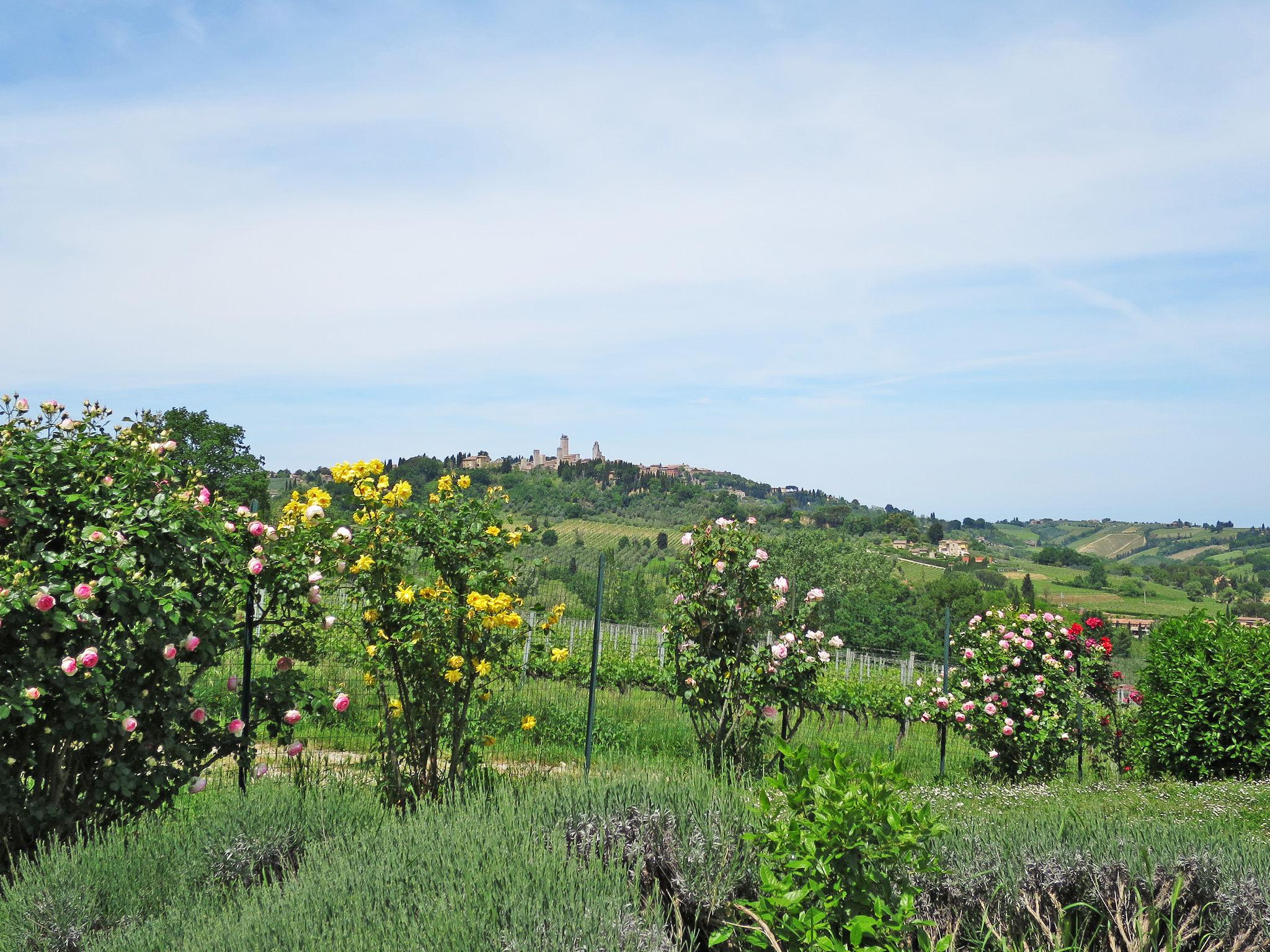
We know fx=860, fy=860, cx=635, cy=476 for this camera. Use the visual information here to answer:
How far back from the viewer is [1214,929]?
299cm

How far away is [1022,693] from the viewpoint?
25.3ft

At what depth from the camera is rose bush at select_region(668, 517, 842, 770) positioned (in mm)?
5863

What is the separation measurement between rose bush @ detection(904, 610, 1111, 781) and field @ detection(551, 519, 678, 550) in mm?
47764

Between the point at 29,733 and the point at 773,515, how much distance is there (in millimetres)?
68018

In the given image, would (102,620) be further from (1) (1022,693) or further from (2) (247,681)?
(1) (1022,693)

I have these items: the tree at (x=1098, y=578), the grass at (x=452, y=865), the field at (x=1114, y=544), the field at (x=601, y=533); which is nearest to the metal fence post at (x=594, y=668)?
the grass at (x=452, y=865)

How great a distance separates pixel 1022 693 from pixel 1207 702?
145 cm

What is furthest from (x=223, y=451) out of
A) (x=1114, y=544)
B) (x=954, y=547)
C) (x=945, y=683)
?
(x=1114, y=544)

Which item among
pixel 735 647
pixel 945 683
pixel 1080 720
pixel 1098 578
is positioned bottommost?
pixel 1098 578

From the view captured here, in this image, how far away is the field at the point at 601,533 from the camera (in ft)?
196

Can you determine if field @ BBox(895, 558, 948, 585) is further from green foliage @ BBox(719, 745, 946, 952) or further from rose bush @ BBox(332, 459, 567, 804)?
green foliage @ BBox(719, 745, 946, 952)

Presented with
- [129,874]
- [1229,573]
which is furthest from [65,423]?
[1229,573]

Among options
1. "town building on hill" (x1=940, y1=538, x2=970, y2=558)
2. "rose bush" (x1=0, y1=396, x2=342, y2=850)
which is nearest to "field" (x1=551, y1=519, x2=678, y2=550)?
"town building on hill" (x1=940, y1=538, x2=970, y2=558)

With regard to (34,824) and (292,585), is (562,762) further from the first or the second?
(34,824)
